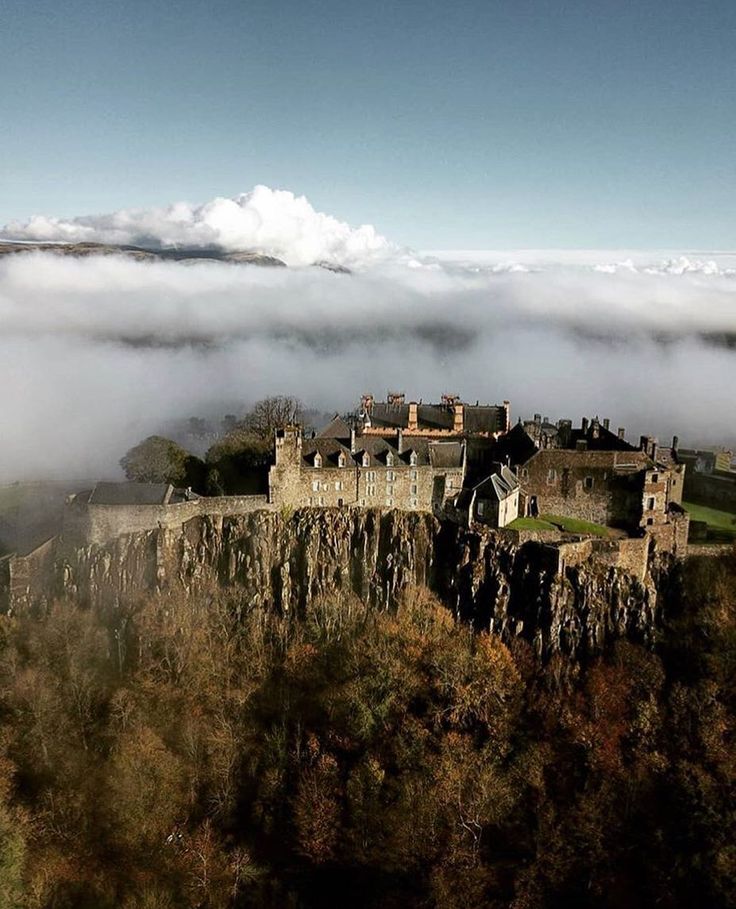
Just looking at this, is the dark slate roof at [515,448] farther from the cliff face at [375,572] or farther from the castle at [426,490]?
the cliff face at [375,572]

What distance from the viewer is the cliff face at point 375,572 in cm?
4038

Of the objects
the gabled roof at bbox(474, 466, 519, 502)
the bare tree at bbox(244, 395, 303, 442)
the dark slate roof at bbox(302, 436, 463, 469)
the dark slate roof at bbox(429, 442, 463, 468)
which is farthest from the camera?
the bare tree at bbox(244, 395, 303, 442)

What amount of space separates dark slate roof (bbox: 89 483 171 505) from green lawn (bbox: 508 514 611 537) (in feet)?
70.1

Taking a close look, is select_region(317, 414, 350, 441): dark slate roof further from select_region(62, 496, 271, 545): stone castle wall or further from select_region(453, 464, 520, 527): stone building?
select_region(453, 464, 520, 527): stone building

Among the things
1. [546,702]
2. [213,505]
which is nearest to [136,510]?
[213,505]

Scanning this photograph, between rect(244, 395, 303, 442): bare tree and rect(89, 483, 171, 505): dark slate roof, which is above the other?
rect(244, 395, 303, 442): bare tree

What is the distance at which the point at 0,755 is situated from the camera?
Answer: 115 ft

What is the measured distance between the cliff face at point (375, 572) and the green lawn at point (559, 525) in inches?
70.1

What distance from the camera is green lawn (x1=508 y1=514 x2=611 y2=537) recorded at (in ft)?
137

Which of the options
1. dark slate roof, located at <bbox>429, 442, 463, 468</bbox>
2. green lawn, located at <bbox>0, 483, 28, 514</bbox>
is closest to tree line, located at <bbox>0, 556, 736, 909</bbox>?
dark slate roof, located at <bbox>429, 442, 463, 468</bbox>

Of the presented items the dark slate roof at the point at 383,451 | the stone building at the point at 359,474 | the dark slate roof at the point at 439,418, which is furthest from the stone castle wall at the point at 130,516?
the dark slate roof at the point at 439,418

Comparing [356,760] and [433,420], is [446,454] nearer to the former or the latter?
[433,420]

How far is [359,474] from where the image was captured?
43.2 m

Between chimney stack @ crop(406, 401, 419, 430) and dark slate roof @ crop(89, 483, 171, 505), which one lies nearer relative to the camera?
dark slate roof @ crop(89, 483, 171, 505)
